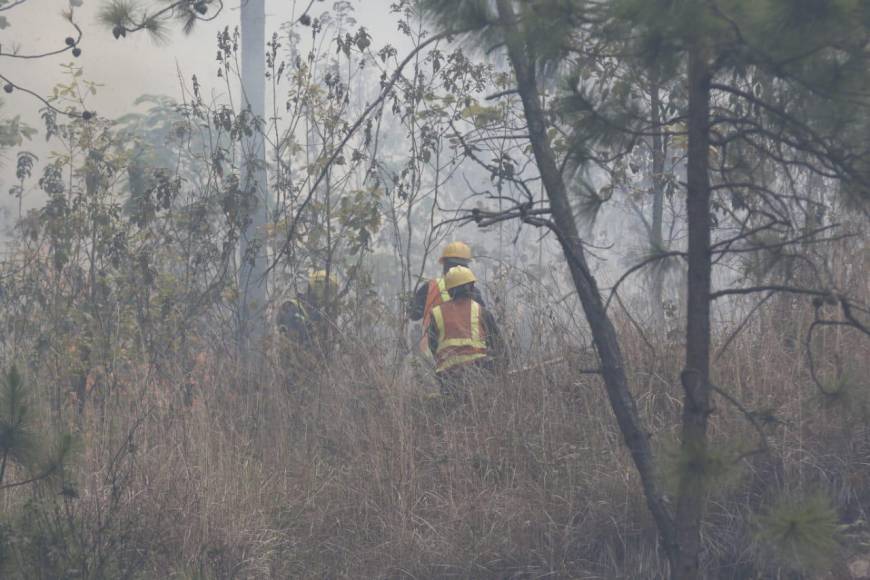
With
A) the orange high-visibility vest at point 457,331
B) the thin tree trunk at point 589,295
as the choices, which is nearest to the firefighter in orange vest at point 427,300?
the orange high-visibility vest at point 457,331

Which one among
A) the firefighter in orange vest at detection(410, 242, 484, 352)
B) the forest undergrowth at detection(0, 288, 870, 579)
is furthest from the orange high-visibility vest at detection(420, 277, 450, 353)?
the forest undergrowth at detection(0, 288, 870, 579)

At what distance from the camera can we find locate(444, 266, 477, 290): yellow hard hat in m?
7.55

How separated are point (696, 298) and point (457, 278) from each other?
4.34 m

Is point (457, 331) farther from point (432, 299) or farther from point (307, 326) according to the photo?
point (307, 326)

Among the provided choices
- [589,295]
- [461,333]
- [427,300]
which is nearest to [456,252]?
[427,300]

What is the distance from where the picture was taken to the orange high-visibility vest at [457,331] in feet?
22.9

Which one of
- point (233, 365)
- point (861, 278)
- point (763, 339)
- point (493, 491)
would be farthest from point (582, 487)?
point (233, 365)

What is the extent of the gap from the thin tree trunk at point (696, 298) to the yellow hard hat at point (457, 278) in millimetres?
4262

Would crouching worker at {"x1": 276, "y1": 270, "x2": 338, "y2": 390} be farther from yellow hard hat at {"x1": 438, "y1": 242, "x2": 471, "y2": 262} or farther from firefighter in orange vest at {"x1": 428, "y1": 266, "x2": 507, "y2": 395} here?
yellow hard hat at {"x1": 438, "y1": 242, "x2": 471, "y2": 262}

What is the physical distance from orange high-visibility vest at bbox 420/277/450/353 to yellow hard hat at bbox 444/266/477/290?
2.3 inches

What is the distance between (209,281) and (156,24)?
13.7ft

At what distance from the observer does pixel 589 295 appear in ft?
12.1

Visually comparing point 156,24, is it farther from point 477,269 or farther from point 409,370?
point 477,269

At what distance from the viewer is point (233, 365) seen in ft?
22.0
